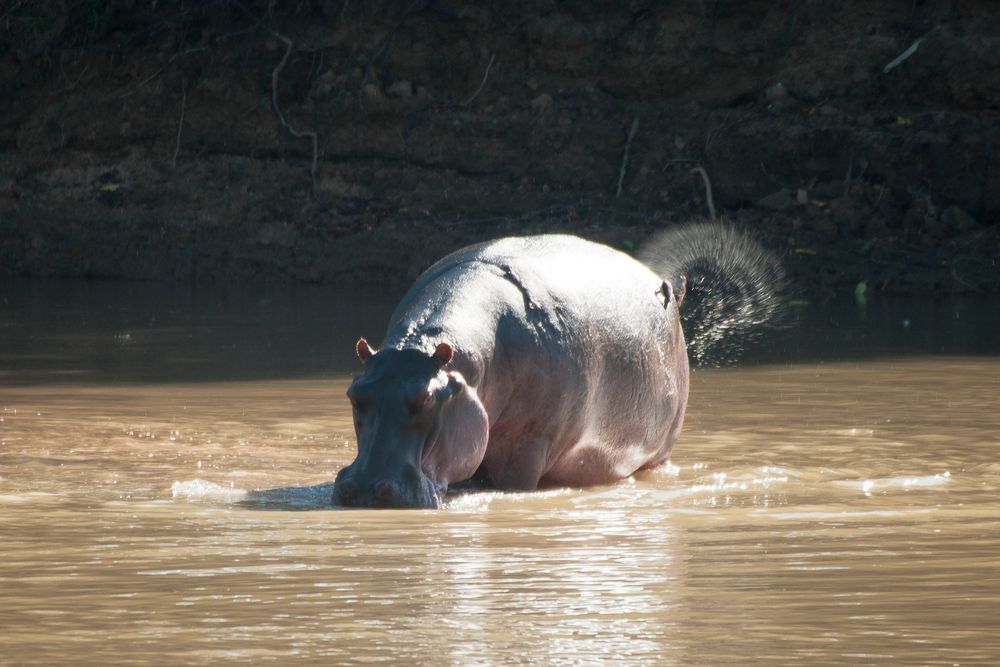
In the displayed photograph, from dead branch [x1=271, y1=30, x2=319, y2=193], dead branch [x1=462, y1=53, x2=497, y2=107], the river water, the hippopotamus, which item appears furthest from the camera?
dead branch [x1=462, y1=53, x2=497, y2=107]

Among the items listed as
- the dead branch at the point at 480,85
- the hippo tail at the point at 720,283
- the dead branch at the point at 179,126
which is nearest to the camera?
the hippo tail at the point at 720,283

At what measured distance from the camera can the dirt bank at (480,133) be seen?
618 inches

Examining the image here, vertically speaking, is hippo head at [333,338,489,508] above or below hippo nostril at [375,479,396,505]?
above

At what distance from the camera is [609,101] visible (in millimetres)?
17297

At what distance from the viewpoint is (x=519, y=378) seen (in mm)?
5742

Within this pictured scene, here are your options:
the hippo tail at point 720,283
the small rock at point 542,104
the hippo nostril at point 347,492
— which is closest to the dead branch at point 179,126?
the small rock at point 542,104

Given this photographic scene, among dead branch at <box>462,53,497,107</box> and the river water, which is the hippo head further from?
dead branch at <box>462,53,497,107</box>

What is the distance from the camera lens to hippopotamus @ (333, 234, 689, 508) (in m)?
5.20

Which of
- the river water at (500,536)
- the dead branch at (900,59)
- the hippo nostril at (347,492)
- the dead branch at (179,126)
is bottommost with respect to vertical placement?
the river water at (500,536)

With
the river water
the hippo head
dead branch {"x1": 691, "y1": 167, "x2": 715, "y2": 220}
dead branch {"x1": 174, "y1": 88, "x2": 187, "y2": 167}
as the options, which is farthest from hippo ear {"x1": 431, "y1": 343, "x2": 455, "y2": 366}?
dead branch {"x1": 174, "y1": 88, "x2": 187, "y2": 167}

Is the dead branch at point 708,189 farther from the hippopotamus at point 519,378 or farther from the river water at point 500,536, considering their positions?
the hippopotamus at point 519,378

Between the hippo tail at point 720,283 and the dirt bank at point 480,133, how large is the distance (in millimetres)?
211

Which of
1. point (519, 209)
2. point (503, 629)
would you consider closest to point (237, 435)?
point (503, 629)

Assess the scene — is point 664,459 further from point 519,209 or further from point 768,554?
point 519,209
